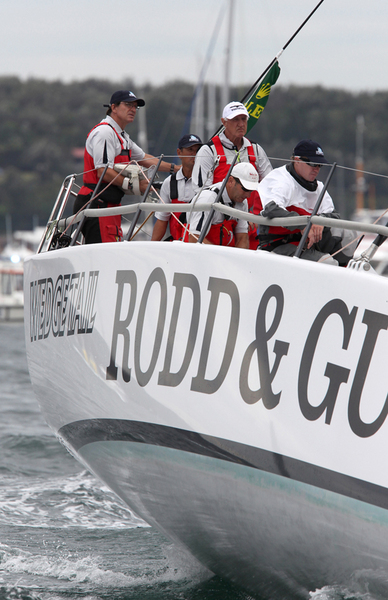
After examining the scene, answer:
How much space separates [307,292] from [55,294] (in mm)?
1814

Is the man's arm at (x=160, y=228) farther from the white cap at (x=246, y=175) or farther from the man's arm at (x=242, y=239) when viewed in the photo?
the white cap at (x=246, y=175)

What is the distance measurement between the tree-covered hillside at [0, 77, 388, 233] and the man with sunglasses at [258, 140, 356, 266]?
1806 inches

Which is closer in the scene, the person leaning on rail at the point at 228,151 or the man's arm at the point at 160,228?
the person leaning on rail at the point at 228,151

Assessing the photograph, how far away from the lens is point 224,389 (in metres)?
3.13

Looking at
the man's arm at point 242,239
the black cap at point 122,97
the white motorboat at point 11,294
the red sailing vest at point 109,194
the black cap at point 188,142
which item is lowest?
the white motorboat at point 11,294

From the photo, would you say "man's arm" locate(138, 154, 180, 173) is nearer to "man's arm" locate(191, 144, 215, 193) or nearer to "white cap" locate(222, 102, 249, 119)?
"man's arm" locate(191, 144, 215, 193)

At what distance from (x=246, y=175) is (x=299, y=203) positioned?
0.91 ft

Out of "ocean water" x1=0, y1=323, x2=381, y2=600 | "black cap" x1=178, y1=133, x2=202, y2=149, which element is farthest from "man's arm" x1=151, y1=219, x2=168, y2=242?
"ocean water" x1=0, y1=323, x2=381, y2=600

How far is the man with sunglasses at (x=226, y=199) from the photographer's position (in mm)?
3656

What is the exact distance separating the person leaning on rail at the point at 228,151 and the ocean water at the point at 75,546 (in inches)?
75.0

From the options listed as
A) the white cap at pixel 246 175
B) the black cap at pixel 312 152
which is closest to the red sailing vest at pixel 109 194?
the white cap at pixel 246 175

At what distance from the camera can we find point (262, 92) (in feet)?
17.1

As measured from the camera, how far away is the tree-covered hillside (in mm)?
61062

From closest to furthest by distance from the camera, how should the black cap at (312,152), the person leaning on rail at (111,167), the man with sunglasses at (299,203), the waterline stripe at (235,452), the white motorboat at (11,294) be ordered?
the waterline stripe at (235,452) < the man with sunglasses at (299,203) < the black cap at (312,152) < the person leaning on rail at (111,167) < the white motorboat at (11,294)
